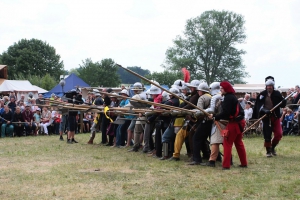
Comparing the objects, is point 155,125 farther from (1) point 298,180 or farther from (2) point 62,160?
(1) point 298,180

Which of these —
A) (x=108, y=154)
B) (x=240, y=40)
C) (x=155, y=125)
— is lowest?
(x=108, y=154)

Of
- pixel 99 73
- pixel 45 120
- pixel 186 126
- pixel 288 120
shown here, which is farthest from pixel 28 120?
pixel 99 73

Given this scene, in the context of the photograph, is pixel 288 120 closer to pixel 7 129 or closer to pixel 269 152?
pixel 269 152

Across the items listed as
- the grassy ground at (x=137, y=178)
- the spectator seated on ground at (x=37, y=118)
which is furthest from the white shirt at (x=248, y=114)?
the spectator seated on ground at (x=37, y=118)

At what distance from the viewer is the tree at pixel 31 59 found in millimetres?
62938

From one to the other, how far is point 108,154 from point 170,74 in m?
42.4

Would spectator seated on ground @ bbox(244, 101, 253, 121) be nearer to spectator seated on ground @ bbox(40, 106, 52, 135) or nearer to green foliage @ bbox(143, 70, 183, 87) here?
spectator seated on ground @ bbox(40, 106, 52, 135)

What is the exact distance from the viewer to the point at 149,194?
7.25 metres

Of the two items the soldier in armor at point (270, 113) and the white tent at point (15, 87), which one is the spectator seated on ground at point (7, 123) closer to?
the soldier in armor at point (270, 113)

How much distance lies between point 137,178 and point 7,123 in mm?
12275

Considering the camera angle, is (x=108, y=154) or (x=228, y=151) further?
(x=108, y=154)

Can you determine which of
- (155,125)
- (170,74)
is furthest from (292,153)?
(170,74)

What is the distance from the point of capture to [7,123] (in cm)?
1959

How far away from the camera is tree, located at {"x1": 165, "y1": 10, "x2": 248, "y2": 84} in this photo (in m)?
60.4
